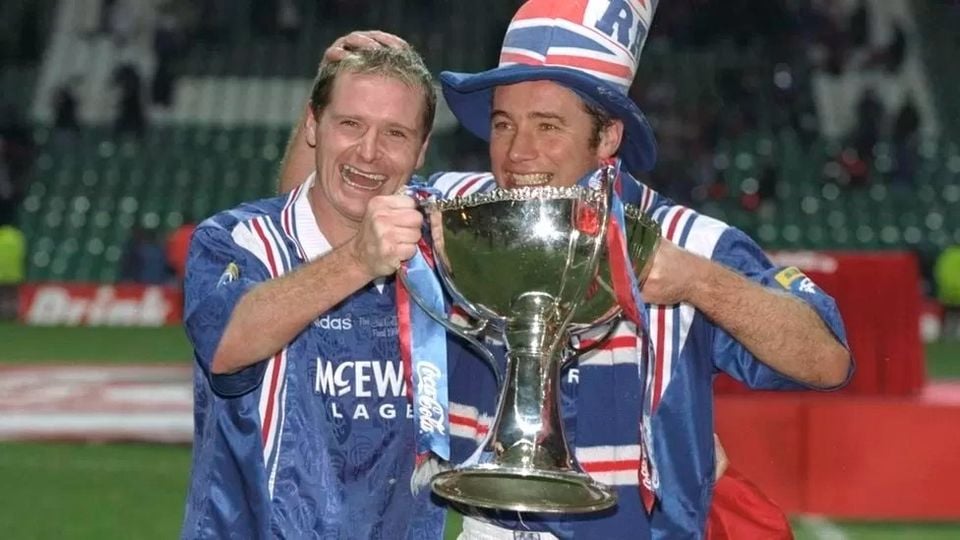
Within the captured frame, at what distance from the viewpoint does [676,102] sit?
69.5 ft

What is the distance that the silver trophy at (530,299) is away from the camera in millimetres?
2736

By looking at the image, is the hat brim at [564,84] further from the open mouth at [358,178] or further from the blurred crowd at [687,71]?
the blurred crowd at [687,71]

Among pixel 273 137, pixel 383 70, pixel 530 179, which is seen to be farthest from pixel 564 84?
pixel 273 137

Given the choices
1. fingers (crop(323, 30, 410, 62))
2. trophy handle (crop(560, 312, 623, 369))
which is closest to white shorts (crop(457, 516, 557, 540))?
trophy handle (crop(560, 312, 623, 369))

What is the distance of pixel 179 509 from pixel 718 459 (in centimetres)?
532

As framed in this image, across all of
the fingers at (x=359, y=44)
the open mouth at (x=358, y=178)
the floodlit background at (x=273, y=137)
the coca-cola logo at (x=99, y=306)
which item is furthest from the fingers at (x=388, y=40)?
the coca-cola logo at (x=99, y=306)

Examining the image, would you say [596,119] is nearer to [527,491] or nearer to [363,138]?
[363,138]

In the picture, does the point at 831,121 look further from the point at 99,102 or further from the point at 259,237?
the point at 259,237

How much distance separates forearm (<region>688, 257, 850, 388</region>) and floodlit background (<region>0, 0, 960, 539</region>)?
28.0 feet

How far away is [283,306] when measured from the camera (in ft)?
9.71

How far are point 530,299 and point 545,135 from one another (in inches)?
16.1

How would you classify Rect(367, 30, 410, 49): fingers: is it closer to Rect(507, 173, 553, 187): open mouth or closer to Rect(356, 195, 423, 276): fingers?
Rect(507, 173, 553, 187): open mouth

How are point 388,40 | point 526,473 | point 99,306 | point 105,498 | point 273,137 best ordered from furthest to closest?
point 273,137 < point 99,306 < point 105,498 < point 388,40 < point 526,473

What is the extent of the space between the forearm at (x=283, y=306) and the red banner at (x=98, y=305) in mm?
14730
